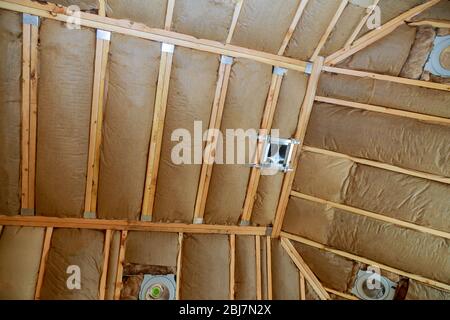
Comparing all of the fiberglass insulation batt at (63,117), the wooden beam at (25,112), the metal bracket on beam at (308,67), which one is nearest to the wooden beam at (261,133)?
the metal bracket on beam at (308,67)

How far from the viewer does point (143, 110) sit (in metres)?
3.48

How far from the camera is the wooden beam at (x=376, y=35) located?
3.63 meters

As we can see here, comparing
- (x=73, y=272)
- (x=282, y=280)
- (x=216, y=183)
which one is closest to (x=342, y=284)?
(x=282, y=280)

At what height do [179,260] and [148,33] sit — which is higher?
[148,33]

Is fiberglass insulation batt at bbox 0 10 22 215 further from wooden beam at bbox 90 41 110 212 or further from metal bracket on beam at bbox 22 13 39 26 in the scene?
wooden beam at bbox 90 41 110 212

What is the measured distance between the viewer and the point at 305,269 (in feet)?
14.0

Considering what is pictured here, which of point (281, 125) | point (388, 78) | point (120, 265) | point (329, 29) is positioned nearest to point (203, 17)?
point (329, 29)

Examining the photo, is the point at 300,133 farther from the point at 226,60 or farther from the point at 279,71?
the point at 226,60

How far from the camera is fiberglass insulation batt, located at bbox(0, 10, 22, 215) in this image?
292cm

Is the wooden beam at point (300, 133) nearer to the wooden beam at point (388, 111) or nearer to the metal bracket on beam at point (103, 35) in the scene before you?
the wooden beam at point (388, 111)

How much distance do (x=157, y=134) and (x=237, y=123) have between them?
0.95 m

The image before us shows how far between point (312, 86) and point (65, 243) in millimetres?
3388

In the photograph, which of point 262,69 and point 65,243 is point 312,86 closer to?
point 262,69

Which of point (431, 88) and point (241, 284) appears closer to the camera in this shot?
point (431, 88)
